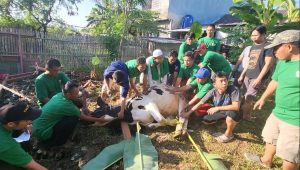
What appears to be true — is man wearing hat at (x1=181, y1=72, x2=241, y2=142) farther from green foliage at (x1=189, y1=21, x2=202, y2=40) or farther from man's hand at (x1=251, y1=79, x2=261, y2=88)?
green foliage at (x1=189, y1=21, x2=202, y2=40)

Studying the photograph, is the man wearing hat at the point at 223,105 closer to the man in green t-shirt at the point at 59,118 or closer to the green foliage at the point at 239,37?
the man in green t-shirt at the point at 59,118

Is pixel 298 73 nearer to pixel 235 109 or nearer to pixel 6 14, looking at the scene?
pixel 235 109

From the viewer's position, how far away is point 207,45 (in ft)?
20.8

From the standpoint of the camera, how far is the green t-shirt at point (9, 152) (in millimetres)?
2564

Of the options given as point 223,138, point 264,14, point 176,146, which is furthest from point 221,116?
point 264,14

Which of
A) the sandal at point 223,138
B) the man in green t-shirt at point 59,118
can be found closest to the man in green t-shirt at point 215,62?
the sandal at point 223,138

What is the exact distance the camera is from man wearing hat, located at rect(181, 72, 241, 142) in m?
4.15

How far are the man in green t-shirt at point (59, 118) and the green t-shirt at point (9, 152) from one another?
1.10 m

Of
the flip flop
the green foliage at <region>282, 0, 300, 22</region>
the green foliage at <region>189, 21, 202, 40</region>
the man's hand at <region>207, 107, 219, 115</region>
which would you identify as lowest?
the flip flop

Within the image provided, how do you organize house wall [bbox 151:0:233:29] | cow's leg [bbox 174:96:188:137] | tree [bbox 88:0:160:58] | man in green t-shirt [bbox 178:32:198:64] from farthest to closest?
house wall [bbox 151:0:233:29]
tree [bbox 88:0:160:58]
man in green t-shirt [bbox 178:32:198:64]
cow's leg [bbox 174:96:188:137]

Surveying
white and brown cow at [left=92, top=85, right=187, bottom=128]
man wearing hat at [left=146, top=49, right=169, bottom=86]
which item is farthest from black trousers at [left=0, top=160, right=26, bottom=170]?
man wearing hat at [left=146, top=49, right=169, bottom=86]

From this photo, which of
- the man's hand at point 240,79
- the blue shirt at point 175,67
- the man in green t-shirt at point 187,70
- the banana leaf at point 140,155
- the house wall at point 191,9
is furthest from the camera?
the house wall at point 191,9

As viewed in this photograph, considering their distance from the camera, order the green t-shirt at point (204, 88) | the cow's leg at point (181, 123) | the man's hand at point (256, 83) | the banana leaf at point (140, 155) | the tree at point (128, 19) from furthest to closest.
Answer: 1. the tree at point (128, 19)
2. the green t-shirt at point (204, 88)
3. the man's hand at point (256, 83)
4. the cow's leg at point (181, 123)
5. the banana leaf at point (140, 155)

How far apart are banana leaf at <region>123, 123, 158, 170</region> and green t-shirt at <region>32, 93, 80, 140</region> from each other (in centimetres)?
97
